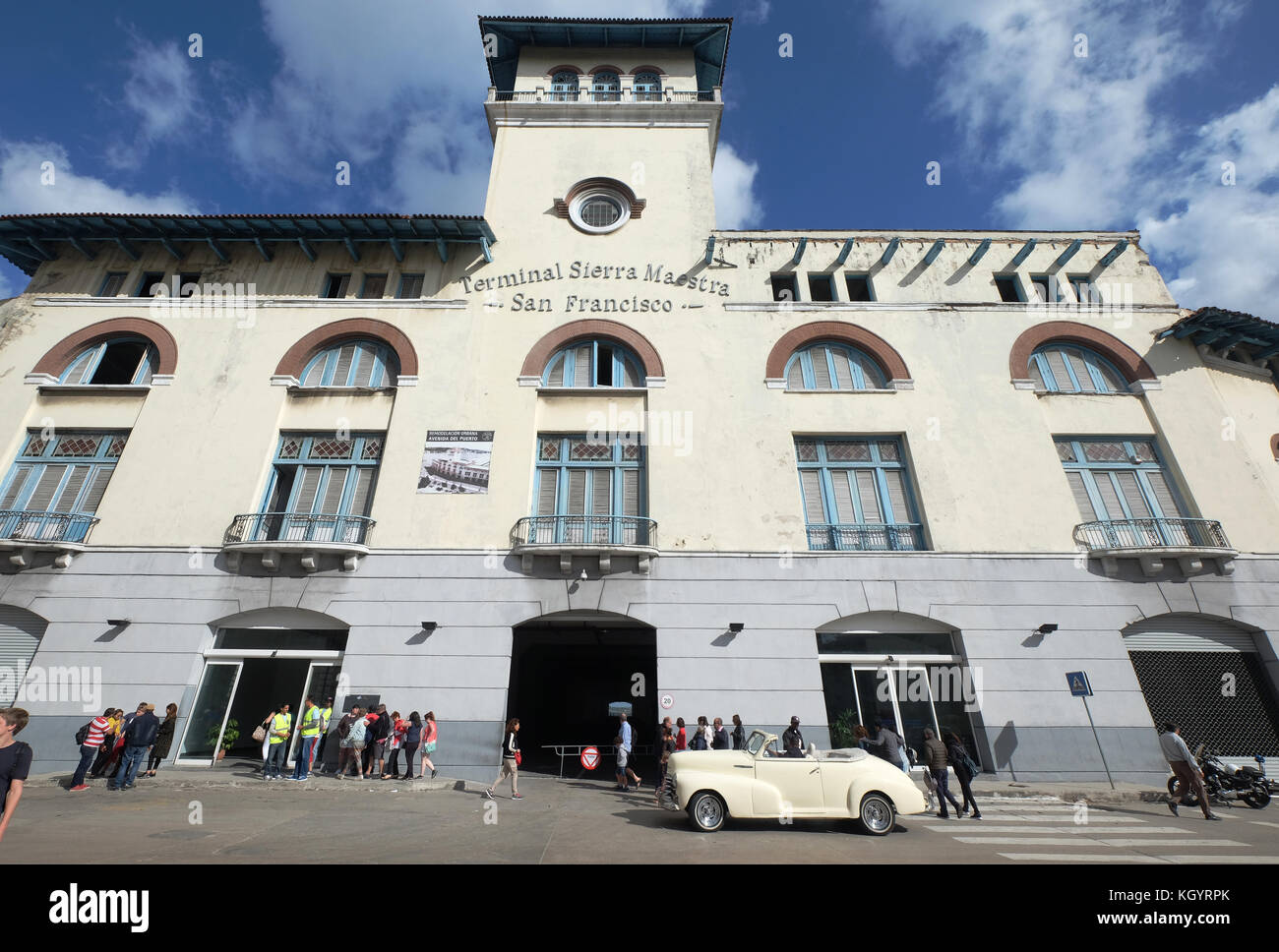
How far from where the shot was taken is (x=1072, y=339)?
63.4 ft

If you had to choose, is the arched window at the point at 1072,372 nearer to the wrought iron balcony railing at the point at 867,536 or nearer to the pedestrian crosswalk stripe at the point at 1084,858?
the wrought iron balcony railing at the point at 867,536

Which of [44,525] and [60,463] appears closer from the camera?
[44,525]

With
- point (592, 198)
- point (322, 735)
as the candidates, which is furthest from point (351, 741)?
point (592, 198)

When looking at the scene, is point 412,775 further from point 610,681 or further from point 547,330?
point 547,330

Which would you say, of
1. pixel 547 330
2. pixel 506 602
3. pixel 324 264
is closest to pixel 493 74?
pixel 324 264

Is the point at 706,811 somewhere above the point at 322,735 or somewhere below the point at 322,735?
below

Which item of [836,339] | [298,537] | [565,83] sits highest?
[565,83]

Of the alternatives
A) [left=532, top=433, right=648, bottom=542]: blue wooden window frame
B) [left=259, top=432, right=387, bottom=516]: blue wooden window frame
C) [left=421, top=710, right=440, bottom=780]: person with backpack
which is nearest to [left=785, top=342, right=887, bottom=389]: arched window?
[left=532, top=433, right=648, bottom=542]: blue wooden window frame

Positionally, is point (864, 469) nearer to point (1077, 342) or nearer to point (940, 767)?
point (940, 767)

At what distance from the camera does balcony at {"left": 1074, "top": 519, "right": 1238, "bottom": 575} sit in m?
15.5

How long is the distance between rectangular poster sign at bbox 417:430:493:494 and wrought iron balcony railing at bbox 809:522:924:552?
32.1ft

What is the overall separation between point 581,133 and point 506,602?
19375 millimetres

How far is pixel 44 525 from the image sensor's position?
53.7ft

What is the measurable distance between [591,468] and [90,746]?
13.2m
